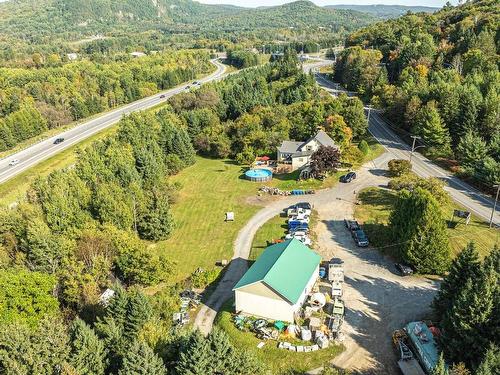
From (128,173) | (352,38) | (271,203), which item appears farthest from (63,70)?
(352,38)

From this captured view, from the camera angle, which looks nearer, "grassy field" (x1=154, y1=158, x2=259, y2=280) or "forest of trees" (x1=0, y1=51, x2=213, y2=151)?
"grassy field" (x1=154, y1=158, x2=259, y2=280)

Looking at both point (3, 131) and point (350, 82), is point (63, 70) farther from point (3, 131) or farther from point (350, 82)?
point (350, 82)

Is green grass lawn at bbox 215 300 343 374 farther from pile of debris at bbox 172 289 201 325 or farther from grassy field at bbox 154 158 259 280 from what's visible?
grassy field at bbox 154 158 259 280

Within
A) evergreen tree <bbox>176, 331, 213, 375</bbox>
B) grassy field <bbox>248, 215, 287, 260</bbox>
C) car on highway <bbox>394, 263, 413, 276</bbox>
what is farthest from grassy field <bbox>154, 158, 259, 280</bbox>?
evergreen tree <bbox>176, 331, 213, 375</bbox>

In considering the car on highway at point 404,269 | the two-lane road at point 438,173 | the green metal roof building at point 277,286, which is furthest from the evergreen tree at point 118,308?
the two-lane road at point 438,173

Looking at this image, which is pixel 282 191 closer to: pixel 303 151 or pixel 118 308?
pixel 303 151

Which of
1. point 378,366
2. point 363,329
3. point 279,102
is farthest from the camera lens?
point 279,102
